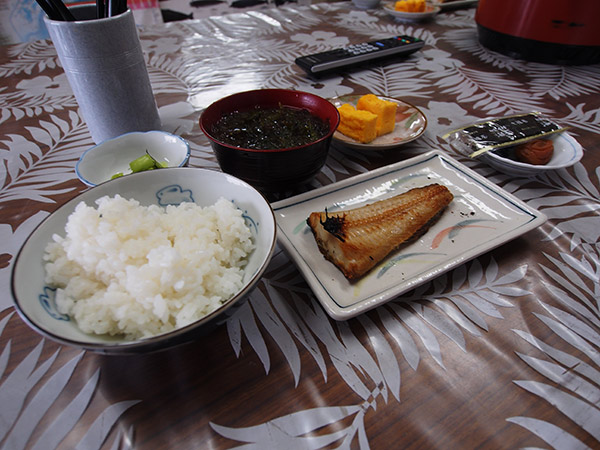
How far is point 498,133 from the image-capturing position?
4.77 ft

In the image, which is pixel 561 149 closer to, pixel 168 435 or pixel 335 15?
pixel 168 435

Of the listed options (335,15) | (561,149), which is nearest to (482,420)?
(561,149)

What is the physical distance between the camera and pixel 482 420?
0.71 m

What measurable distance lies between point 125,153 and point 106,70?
0.32 meters

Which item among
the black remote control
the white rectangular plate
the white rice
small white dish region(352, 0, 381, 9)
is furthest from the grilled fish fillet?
small white dish region(352, 0, 381, 9)

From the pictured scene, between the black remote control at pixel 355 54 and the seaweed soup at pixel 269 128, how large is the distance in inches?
37.3

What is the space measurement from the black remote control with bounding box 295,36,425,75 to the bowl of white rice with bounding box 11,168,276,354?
4.90 ft

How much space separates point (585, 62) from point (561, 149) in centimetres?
147

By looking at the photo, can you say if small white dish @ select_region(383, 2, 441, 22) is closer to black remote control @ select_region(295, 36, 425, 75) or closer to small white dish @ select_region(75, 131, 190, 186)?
black remote control @ select_region(295, 36, 425, 75)

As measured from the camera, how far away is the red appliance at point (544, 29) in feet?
6.59

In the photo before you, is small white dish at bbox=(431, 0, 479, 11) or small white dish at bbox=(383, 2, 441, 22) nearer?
small white dish at bbox=(383, 2, 441, 22)

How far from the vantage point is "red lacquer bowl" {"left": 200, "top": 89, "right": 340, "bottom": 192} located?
1089 millimetres

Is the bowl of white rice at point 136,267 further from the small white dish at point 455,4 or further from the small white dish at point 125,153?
the small white dish at point 455,4

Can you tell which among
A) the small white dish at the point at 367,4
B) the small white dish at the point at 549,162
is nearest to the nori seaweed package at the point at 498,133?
the small white dish at the point at 549,162
